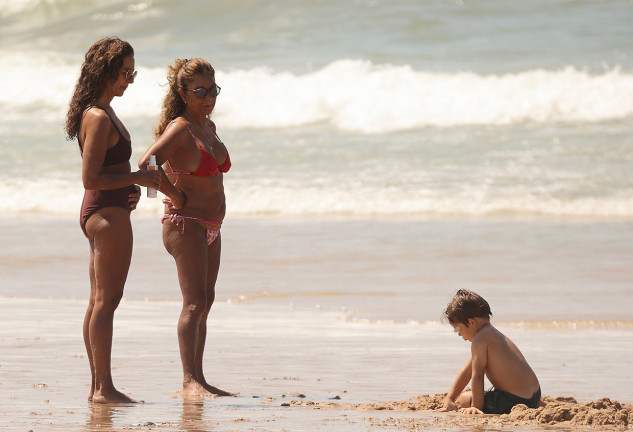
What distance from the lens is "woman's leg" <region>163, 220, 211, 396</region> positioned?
5.22 metres

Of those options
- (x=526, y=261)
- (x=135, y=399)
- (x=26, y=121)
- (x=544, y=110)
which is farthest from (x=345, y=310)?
(x=26, y=121)

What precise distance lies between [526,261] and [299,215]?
14.4 feet

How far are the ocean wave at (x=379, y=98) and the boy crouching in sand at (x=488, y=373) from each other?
13.8 m

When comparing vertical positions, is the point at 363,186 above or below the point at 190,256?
above

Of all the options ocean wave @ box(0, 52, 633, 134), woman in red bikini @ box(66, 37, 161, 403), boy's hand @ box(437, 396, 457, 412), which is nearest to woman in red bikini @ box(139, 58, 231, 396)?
woman in red bikini @ box(66, 37, 161, 403)

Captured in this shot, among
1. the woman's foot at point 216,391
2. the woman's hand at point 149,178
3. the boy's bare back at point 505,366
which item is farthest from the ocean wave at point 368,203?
the woman's hand at point 149,178

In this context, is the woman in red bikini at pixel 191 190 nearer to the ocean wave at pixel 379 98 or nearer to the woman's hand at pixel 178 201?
the woman's hand at pixel 178 201

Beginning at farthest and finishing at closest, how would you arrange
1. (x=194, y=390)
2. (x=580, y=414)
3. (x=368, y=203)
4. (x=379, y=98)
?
1. (x=379, y=98)
2. (x=368, y=203)
3. (x=194, y=390)
4. (x=580, y=414)

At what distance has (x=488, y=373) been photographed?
4.88 m

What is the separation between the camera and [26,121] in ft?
68.2

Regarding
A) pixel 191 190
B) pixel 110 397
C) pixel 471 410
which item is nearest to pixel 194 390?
pixel 110 397

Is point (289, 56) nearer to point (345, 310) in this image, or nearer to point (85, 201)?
point (345, 310)

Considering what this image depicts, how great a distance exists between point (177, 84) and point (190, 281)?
Result: 1018 mm

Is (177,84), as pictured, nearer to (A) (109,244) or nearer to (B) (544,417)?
(A) (109,244)
